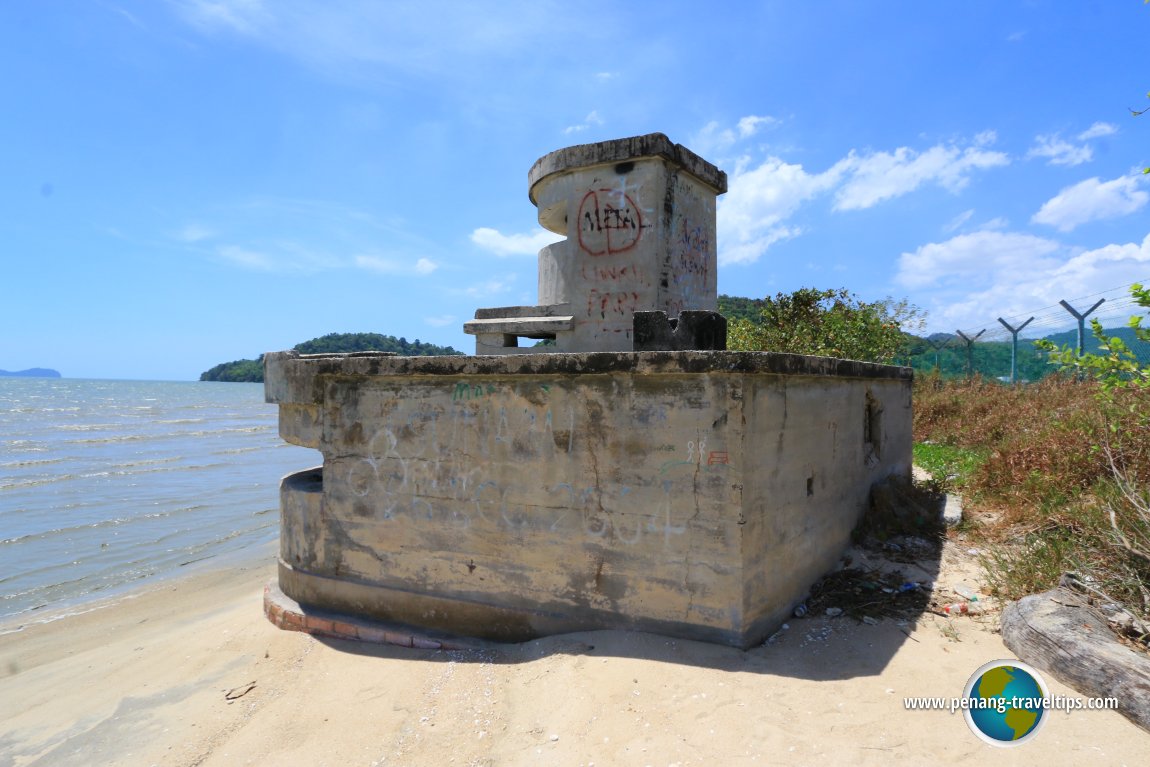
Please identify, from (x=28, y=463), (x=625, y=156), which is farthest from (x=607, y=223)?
(x=28, y=463)

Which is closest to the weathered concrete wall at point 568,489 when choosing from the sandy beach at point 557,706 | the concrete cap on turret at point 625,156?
the sandy beach at point 557,706

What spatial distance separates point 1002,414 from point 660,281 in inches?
345

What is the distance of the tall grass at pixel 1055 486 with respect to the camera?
4496mm

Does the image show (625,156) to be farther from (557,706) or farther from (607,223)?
(557,706)

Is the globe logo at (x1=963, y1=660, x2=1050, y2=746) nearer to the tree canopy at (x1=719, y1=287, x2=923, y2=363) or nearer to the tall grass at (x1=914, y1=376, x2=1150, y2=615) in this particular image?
the tall grass at (x1=914, y1=376, x2=1150, y2=615)

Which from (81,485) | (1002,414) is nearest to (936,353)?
(1002,414)

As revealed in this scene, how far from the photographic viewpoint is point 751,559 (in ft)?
12.6

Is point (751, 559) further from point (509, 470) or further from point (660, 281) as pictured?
point (660, 281)

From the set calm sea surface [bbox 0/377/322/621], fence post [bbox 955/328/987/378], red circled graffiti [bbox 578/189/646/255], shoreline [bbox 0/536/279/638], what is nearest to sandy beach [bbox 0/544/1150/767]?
shoreline [bbox 0/536/279/638]

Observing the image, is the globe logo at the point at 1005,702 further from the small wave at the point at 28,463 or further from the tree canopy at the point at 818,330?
the small wave at the point at 28,463

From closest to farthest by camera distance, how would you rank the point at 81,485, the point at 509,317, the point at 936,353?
the point at 509,317 → the point at 81,485 → the point at 936,353

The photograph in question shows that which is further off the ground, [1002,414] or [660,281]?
[660,281]

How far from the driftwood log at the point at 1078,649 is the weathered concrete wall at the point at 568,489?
1315mm

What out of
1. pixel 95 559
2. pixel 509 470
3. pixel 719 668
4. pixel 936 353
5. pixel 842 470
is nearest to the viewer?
pixel 719 668
